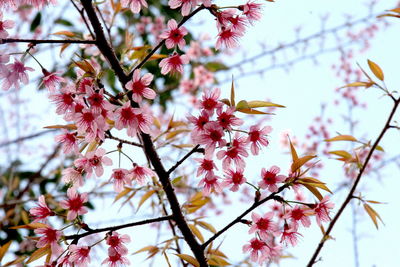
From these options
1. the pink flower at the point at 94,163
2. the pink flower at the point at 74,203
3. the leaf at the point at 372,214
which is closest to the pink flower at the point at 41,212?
the pink flower at the point at 74,203

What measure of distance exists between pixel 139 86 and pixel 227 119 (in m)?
0.25

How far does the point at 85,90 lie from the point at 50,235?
381mm

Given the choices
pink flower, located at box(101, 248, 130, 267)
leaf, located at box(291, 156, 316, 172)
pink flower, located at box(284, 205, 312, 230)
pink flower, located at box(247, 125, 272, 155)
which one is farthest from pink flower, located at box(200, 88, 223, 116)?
pink flower, located at box(101, 248, 130, 267)

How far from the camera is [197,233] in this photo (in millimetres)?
1405

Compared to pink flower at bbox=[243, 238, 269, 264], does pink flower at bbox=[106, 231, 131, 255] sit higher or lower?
higher

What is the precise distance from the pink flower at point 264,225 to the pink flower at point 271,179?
0.30 feet

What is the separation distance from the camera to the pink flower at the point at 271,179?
3.34ft

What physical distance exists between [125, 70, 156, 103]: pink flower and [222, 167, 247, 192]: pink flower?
30 cm

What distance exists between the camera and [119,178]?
113 centimetres

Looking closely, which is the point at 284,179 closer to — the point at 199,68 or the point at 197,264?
the point at 197,264

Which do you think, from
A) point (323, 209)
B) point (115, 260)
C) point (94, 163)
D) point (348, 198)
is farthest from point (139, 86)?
point (348, 198)

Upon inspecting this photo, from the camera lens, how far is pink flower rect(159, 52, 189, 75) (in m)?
1.09

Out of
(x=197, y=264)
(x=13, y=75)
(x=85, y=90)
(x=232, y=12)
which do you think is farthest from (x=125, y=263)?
(x=232, y=12)

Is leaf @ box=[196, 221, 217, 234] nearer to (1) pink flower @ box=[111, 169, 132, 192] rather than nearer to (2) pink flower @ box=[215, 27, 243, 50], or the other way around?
(1) pink flower @ box=[111, 169, 132, 192]
